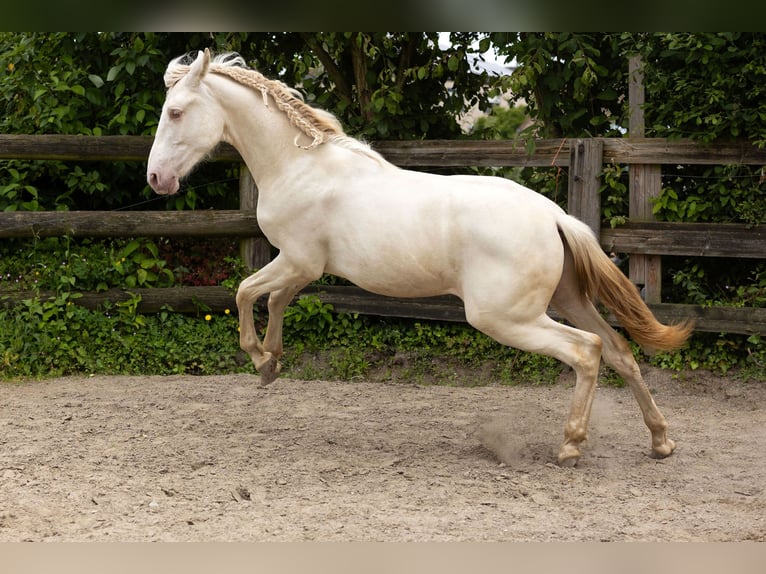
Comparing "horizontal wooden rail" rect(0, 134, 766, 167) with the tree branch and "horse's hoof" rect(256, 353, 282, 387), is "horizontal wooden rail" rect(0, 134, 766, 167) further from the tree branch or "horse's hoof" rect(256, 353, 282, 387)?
"horse's hoof" rect(256, 353, 282, 387)

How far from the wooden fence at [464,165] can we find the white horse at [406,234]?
6.51 ft

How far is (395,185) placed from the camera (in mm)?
4605

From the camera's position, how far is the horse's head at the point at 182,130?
183 inches

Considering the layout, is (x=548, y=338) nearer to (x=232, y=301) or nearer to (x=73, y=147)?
(x=232, y=301)

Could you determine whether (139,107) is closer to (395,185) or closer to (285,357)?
(285,357)

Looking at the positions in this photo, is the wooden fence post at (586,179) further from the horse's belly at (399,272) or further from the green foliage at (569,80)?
the horse's belly at (399,272)

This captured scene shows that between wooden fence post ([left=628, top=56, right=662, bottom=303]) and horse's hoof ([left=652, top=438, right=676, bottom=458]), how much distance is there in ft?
6.69

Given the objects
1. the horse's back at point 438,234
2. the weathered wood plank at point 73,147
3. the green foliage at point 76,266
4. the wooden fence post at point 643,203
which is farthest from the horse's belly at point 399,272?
the green foliage at point 76,266

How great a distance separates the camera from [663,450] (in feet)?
15.6

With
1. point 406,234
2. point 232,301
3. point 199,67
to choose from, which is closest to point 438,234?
point 406,234

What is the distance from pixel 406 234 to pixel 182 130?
137cm
